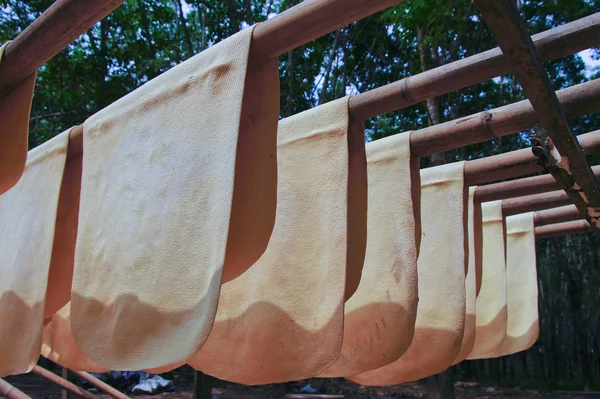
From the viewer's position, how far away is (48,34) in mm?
1504

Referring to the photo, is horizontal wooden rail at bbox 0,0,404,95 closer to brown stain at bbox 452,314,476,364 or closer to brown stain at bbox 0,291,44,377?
brown stain at bbox 0,291,44,377

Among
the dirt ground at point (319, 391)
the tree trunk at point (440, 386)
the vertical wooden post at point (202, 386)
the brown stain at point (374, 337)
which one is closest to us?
the brown stain at point (374, 337)

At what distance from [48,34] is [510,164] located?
5.78ft

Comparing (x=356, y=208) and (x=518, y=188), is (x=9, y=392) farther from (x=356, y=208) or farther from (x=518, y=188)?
(x=518, y=188)

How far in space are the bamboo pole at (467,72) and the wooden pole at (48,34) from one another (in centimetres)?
90

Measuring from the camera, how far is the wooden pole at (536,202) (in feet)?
9.30

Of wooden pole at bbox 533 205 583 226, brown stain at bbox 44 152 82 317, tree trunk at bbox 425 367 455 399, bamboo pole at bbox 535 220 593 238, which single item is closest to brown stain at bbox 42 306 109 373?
brown stain at bbox 44 152 82 317

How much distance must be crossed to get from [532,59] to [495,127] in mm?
754

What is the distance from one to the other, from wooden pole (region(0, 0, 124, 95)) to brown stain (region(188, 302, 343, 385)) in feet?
3.11

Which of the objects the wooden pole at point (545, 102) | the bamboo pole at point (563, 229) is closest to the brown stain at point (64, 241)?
the wooden pole at point (545, 102)

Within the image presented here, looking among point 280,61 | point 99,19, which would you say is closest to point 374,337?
point 99,19

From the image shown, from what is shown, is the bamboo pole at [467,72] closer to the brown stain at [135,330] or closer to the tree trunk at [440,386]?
the brown stain at [135,330]

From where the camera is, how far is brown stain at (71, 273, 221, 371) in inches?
51.4

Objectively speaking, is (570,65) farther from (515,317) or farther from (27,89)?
(27,89)
